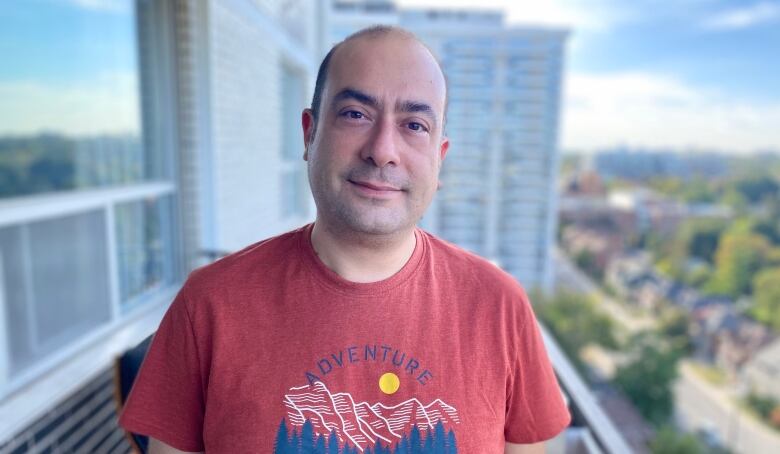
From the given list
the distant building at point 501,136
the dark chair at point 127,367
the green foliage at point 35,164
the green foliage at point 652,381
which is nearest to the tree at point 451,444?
the dark chair at point 127,367

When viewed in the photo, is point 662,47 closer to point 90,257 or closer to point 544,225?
point 544,225

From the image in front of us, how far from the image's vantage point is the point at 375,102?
87 centimetres

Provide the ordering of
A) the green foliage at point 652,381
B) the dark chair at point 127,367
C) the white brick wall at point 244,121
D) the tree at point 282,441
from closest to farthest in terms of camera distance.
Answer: the tree at point 282,441 → the dark chair at point 127,367 → the white brick wall at point 244,121 → the green foliage at point 652,381

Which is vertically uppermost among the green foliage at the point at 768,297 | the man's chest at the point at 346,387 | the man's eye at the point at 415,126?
the man's eye at the point at 415,126

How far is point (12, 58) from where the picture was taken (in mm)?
Answer: 1780

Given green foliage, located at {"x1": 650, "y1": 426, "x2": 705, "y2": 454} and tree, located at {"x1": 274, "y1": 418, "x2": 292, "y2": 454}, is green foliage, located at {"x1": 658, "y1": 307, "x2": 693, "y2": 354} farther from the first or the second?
tree, located at {"x1": 274, "y1": 418, "x2": 292, "y2": 454}

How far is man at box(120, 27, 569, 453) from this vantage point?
2.73 ft

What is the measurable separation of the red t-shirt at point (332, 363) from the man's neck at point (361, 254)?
0.8 inches

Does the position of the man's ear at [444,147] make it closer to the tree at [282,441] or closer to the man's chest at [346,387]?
the man's chest at [346,387]

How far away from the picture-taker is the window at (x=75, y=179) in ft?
5.67

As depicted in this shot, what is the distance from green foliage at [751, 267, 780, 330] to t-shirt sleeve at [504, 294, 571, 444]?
8.88 metres

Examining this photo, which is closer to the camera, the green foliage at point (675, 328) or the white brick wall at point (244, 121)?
the white brick wall at point (244, 121)

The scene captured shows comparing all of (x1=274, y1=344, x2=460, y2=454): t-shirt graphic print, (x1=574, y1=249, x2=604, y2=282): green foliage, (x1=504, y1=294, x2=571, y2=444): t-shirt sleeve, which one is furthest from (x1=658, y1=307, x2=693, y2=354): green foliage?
(x1=274, y1=344, x2=460, y2=454): t-shirt graphic print

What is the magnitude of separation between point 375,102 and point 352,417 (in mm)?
550
